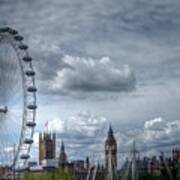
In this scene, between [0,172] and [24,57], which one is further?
[0,172]

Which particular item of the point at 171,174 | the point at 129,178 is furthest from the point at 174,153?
the point at 129,178

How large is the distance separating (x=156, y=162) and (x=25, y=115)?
4284 inches

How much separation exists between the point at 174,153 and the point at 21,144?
11833 cm

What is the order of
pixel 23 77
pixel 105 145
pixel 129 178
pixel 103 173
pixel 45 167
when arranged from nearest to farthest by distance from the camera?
pixel 23 77 → pixel 129 178 → pixel 103 173 → pixel 105 145 → pixel 45 167

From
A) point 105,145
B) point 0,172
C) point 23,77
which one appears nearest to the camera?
point 23,77

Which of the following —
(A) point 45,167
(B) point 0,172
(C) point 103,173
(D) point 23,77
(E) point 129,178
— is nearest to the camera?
(D) point 23,77

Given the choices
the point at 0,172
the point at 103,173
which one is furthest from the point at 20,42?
the point at 103,173

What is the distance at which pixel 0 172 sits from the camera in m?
120

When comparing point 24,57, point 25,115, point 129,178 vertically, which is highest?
point 24,57

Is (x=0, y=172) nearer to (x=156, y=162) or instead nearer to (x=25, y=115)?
(x=25, y=115)

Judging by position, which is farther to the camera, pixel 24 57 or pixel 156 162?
pixel 156 162

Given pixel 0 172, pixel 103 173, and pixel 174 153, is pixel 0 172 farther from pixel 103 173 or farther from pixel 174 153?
pixel 174 153

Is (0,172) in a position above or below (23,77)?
below

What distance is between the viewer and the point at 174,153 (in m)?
181
